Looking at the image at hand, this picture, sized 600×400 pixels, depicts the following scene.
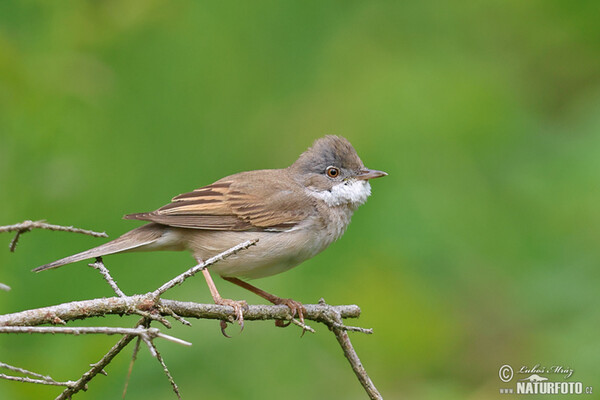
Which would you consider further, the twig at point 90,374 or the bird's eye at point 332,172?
the bird's eye at point 332,172

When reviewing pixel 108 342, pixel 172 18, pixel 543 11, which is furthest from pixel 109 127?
pixel 543 11

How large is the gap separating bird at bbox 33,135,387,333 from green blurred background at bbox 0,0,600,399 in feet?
1.72

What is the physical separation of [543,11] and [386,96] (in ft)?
7.68

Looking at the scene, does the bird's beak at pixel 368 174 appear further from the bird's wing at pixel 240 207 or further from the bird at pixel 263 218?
the bird's wing at pixel 240 207

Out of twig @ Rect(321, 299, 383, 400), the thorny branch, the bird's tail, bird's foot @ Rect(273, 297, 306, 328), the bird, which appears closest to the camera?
the thorny branch

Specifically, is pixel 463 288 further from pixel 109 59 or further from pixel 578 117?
pixel 109 59

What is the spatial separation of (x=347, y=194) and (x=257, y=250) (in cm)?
86

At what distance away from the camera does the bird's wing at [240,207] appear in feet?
14.3

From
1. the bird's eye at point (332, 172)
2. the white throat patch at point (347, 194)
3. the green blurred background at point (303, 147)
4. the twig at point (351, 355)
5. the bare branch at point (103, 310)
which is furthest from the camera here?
the bird's eye at point (332, 172)

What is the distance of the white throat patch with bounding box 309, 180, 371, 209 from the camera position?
15.8 ft

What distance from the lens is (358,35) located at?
7.55 meters

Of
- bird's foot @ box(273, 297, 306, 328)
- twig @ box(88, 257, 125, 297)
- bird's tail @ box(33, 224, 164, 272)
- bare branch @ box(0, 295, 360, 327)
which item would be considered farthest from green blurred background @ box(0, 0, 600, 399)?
bare branch @ box(0, 295, 360, 327)

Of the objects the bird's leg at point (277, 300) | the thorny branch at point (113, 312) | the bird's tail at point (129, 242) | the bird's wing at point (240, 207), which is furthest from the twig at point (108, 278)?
the bird's wing at point (240, 207)

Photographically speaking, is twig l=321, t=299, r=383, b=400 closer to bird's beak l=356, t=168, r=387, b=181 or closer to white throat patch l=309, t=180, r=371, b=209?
white throat patch l=309, t=180, r=371, b=209
